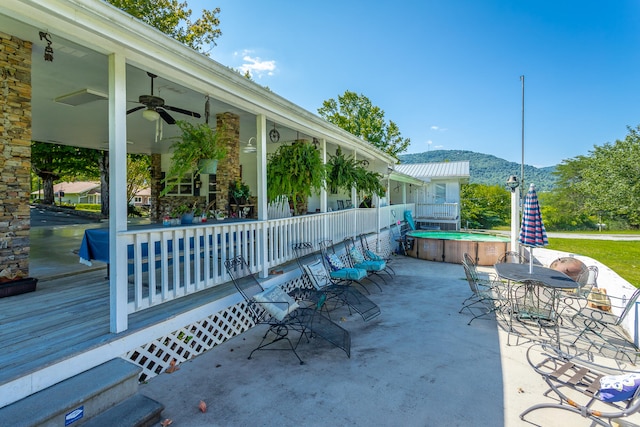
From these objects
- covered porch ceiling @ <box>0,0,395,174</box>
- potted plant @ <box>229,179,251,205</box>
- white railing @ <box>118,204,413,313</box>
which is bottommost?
white railing @ <box>118,204,413,313</box>

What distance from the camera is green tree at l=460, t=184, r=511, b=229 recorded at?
29.8m

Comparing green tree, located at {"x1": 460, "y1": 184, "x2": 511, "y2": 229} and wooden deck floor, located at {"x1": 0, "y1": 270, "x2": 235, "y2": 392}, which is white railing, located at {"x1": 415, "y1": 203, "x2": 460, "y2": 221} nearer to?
green tree, located at {"x1": 460, "y1": 184, "x2": 511, "y2": 229}

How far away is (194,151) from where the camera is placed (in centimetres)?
451

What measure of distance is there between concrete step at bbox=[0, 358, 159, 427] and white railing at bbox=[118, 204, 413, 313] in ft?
2.31

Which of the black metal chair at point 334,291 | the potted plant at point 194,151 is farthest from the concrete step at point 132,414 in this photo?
the black metal chair at point 334,291

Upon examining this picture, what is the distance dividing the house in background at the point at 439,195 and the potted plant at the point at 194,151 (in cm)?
1476

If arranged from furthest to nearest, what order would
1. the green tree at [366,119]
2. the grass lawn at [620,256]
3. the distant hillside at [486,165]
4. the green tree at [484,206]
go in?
the distant hillside at [486,165], the green tree at [484,206], the green tree at [366,119], the grass lawn at [620,256]

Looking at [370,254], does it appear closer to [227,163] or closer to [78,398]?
[227,163]

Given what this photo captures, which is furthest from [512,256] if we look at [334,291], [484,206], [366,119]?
[484,206]

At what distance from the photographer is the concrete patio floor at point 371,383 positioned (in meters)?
2.71

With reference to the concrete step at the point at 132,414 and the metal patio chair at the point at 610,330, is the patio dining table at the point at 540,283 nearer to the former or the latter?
the metal patio chair at the point at 610,330

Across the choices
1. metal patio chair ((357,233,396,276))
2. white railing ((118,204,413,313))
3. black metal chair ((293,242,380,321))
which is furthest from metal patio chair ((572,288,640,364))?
white railing ((118,204,413,313))

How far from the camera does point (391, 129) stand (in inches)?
1142

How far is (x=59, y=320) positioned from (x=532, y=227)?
6586mm
